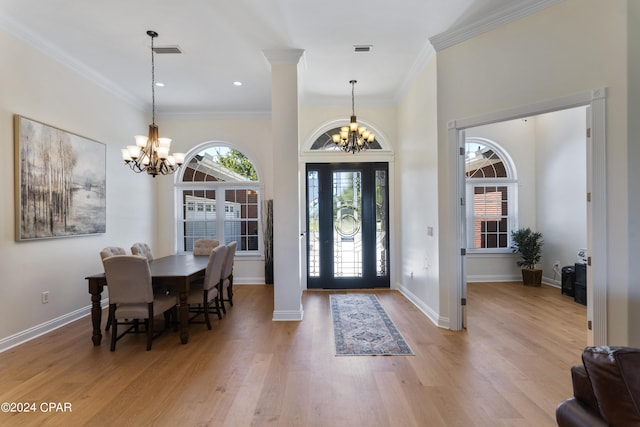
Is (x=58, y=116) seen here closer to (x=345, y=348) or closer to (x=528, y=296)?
(x=345, y=348)

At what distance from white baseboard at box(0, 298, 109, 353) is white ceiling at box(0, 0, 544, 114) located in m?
3.27

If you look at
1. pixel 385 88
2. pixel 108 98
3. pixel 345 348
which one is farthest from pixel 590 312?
pixel 108 98

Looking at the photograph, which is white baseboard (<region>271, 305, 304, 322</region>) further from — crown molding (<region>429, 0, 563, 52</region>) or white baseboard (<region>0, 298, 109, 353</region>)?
crown molding (<region>429, 0, 563, 52</region>)

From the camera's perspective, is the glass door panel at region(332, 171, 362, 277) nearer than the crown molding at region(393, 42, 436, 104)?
No

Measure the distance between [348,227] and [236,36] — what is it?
3464mm

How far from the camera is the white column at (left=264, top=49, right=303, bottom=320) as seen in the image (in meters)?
3.97

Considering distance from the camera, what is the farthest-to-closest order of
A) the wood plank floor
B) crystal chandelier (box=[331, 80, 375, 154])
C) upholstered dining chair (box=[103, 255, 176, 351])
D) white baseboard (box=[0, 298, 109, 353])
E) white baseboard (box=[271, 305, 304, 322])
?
crystal chandelier (box=[331, 80, 375, 154])
white baseboard (box=[271, 305, 304, 322])
white baseboard (box=[0, 298, 109, 353])
upholstered dining chair (box=[103, 255, 176, 351])
the wood plank floor

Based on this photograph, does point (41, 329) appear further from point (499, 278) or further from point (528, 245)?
point (528, 245)

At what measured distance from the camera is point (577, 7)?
2.73 m

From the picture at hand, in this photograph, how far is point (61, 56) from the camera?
3889 millimetres

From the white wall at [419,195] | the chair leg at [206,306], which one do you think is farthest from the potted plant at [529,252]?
Result: the chair leg at [206,306]

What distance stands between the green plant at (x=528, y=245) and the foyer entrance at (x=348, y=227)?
2501 mm

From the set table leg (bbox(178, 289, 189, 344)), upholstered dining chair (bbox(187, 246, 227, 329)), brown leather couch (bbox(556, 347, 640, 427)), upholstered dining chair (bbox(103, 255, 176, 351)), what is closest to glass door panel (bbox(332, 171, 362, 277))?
upholstered dining chair (bbox(187, 246, 227, 329))

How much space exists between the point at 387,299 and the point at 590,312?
2647 mm
